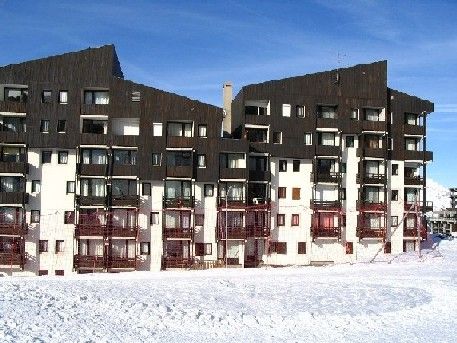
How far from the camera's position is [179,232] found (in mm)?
51844

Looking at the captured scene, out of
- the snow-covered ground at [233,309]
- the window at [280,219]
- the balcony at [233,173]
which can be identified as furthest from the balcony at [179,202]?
the snow-covered ground at [233,309]

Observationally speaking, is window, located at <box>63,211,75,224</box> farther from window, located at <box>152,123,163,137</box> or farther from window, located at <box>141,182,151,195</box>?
window, located at <box>152,123,163,137</box>

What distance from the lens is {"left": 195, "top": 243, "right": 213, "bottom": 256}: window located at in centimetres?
5281

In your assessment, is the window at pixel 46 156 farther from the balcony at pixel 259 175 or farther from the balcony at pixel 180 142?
the balcony at pixel 259 175

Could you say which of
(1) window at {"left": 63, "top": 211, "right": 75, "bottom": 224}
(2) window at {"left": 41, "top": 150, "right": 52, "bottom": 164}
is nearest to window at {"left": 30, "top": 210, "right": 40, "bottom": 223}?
(1) window at {"left": 63, "top": 211, "right": 75, "bottom": 224}

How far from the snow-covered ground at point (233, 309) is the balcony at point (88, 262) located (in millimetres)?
10974

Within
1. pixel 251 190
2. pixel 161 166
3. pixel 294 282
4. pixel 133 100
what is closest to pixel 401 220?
pixel 251 190

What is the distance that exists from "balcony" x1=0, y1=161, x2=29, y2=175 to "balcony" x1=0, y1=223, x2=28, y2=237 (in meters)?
5.32

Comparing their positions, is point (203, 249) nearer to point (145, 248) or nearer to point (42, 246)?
point (145, 248)

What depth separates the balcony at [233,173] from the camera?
53156 millimetres

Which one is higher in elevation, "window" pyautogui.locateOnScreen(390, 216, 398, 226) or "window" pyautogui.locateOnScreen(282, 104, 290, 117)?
"window" pyautogui.locateOnScreen(282, 104, 290, 117)

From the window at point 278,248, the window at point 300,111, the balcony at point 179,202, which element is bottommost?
the window at point 278,248

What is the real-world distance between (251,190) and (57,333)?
111 feet

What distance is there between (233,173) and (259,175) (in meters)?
3.53
